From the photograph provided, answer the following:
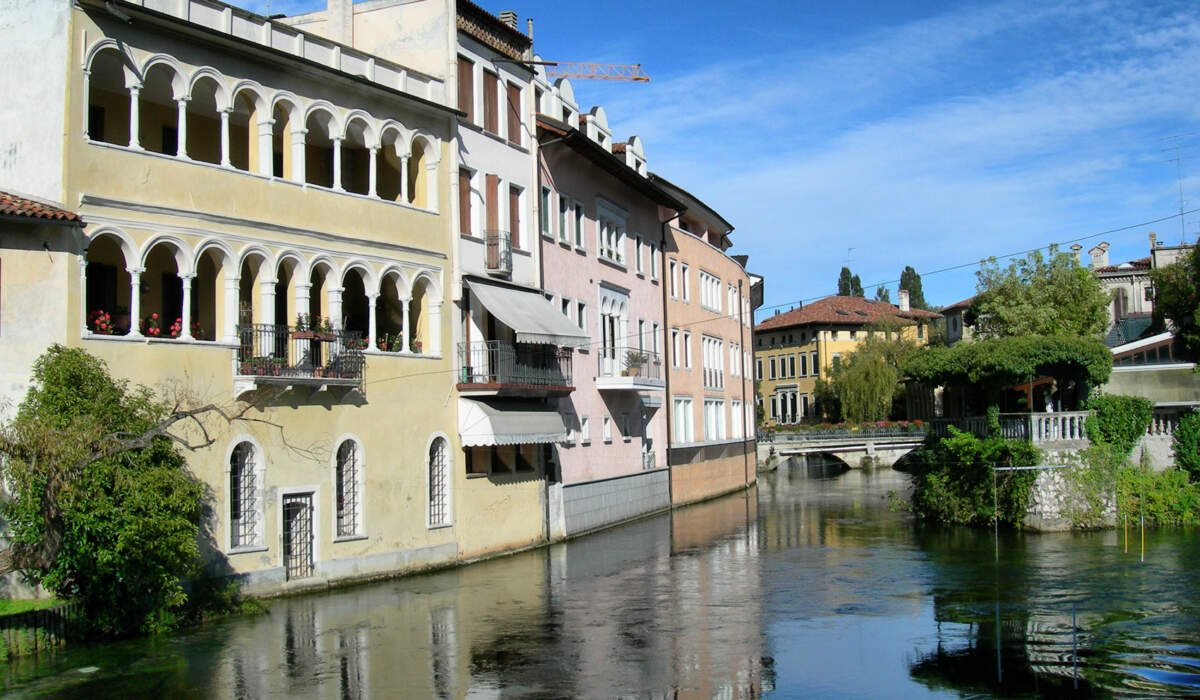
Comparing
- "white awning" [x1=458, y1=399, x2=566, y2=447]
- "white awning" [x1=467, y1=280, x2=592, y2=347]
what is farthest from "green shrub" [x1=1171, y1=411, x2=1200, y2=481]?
"white awning" [x1=458, y1=399, x2=566, y2=447]

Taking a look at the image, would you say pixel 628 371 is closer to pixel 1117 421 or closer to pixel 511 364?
pixel 511 364

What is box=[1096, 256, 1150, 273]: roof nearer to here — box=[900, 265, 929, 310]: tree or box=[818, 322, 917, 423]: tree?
box=[818, 322, 917, 423]: tree

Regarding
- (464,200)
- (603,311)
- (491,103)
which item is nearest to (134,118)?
(464,200)

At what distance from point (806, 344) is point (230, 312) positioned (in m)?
81.8

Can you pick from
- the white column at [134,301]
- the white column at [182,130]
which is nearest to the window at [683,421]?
the white column at [182,130]

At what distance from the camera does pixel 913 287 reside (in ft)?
423

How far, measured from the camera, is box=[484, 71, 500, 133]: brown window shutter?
101 feet

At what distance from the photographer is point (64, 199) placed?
63.1ft

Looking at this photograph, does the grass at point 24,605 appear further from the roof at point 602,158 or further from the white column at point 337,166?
the roof at point 602,158

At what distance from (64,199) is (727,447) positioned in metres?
41.3

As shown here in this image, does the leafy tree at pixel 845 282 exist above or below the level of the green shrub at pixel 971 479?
above

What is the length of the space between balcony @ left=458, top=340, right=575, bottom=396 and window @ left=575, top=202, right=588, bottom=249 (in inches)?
241

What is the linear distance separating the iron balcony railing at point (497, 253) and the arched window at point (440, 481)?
512cm

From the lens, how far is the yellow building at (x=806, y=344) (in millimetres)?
97938
